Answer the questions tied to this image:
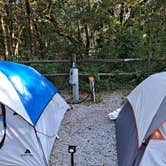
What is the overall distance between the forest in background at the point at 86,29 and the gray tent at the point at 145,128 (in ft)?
12.4

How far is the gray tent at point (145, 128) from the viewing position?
3027 mm

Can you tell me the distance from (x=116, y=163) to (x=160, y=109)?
1.16 m

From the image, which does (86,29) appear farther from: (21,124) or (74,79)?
(21,124)

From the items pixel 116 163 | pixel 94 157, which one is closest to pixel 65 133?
pixel 94 157

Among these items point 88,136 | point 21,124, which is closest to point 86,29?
point 88,136

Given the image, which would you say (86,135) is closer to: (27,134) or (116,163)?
(116,163)

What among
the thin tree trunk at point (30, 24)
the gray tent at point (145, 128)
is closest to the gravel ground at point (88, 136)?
the gray tent at point (145, 128)

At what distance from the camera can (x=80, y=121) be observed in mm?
5605

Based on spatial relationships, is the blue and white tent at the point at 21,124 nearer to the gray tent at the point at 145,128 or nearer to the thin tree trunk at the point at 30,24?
the gray tent at the point at 145,128

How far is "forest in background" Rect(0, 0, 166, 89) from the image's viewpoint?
28.4 ft

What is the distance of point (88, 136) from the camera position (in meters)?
4.86

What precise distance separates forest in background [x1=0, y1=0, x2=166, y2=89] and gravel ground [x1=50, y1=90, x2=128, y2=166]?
73.8 inches

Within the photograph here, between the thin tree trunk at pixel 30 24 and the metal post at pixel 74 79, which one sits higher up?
the thin tree trunk at pixel 30 24

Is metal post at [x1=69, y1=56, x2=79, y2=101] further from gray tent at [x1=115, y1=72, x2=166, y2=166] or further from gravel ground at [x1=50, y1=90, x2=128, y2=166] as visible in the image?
gray tent at [x1=115, y1=72, x2=166, y2=166]
